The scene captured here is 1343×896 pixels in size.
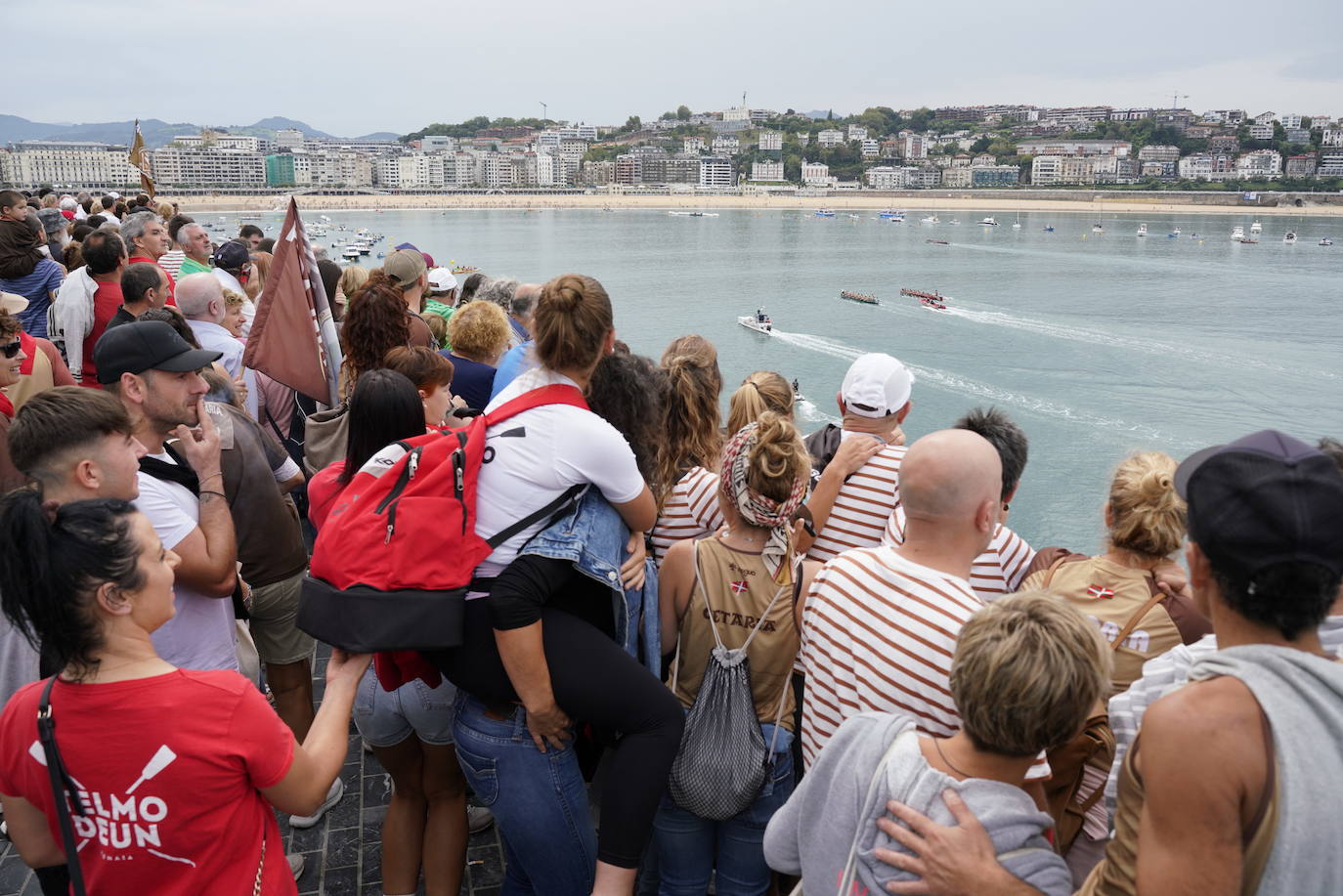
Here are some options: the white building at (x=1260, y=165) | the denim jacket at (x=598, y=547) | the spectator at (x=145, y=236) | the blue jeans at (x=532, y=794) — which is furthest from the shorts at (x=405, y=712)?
the white building at (x=1260, y=165)

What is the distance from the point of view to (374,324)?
4.27 m

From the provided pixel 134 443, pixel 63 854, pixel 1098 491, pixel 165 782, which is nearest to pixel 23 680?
pixel 134 443

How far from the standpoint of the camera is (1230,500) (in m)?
1.45

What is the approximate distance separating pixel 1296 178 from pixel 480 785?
184186mm

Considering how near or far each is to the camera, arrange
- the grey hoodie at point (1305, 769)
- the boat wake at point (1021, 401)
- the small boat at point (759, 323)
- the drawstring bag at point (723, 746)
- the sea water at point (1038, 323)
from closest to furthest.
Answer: the grey hoodie at point (1305, 769) → the drawstring bag at point (723, 746) → the boat wake at point (1021, 401) → the sea water at point (1038, 323) → the small boat at point (759, 323)

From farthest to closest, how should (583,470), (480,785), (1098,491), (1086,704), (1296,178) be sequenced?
(1296,178), (1098,491), (480,785), (583,470), (1086,704)

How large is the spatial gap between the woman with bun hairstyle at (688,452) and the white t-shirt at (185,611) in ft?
4.67

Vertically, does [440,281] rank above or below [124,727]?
above

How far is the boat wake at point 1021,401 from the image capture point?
2139cm

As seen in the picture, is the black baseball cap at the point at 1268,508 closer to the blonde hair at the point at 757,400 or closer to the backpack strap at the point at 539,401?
the backpack strap at the point at 539,401

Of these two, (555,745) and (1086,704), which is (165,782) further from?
(1086,704)

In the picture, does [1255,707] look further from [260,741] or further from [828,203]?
[828,203]

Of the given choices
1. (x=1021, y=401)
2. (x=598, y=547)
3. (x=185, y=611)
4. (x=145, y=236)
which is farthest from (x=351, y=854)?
(x=1021, y=401)

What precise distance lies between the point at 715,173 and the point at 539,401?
596 feet
